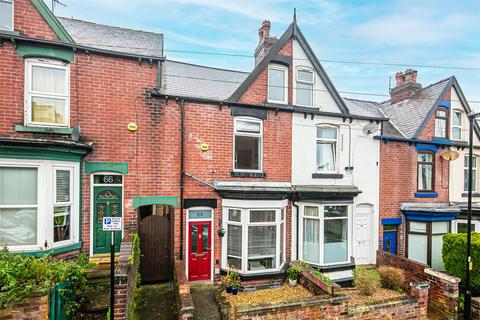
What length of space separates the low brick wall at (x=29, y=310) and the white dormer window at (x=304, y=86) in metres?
9.71

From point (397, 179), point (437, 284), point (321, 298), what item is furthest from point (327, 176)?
point (321, 298)

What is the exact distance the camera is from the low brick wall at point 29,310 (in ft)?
15.0

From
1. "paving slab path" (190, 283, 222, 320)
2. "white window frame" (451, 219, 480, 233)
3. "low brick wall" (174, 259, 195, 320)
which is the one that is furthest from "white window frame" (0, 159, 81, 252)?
"white window frame" (451, 219, 480, 233)

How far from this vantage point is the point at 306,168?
10414 millimetres

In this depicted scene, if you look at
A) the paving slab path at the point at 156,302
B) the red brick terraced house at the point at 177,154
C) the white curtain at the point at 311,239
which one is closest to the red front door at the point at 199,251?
the red brick terraced house at the point at 177,154

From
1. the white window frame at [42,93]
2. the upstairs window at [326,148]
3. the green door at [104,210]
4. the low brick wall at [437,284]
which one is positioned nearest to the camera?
the white window frame at [42,93]

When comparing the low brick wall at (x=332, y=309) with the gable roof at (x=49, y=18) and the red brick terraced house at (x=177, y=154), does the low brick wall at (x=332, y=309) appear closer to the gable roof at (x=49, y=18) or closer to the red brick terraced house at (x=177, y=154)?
the red brick terraced house at (x=177, y=154)

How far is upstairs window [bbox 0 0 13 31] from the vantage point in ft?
24.3

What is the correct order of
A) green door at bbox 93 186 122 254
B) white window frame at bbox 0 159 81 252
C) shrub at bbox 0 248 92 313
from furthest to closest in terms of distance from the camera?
green door at bbox 93 186 122 254, white window frame at bbox 0 159 81 252, shrub at bbox 0 248 92 313

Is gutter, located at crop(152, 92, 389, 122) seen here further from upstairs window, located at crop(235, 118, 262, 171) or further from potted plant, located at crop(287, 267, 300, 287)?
potted plant, located at crop(287, 267, 300, 287)

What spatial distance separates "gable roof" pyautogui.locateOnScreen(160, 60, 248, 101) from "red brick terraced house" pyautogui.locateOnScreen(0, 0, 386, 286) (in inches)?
3.7

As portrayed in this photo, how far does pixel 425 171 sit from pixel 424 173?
4.7 inches

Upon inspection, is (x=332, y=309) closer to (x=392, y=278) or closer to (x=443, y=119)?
(x=392, y=278)

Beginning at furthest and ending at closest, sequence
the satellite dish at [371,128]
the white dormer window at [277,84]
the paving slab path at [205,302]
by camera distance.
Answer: the satellite dish at [371,128], the white dormer window at [277,84], the paving slab path at [205,302]
